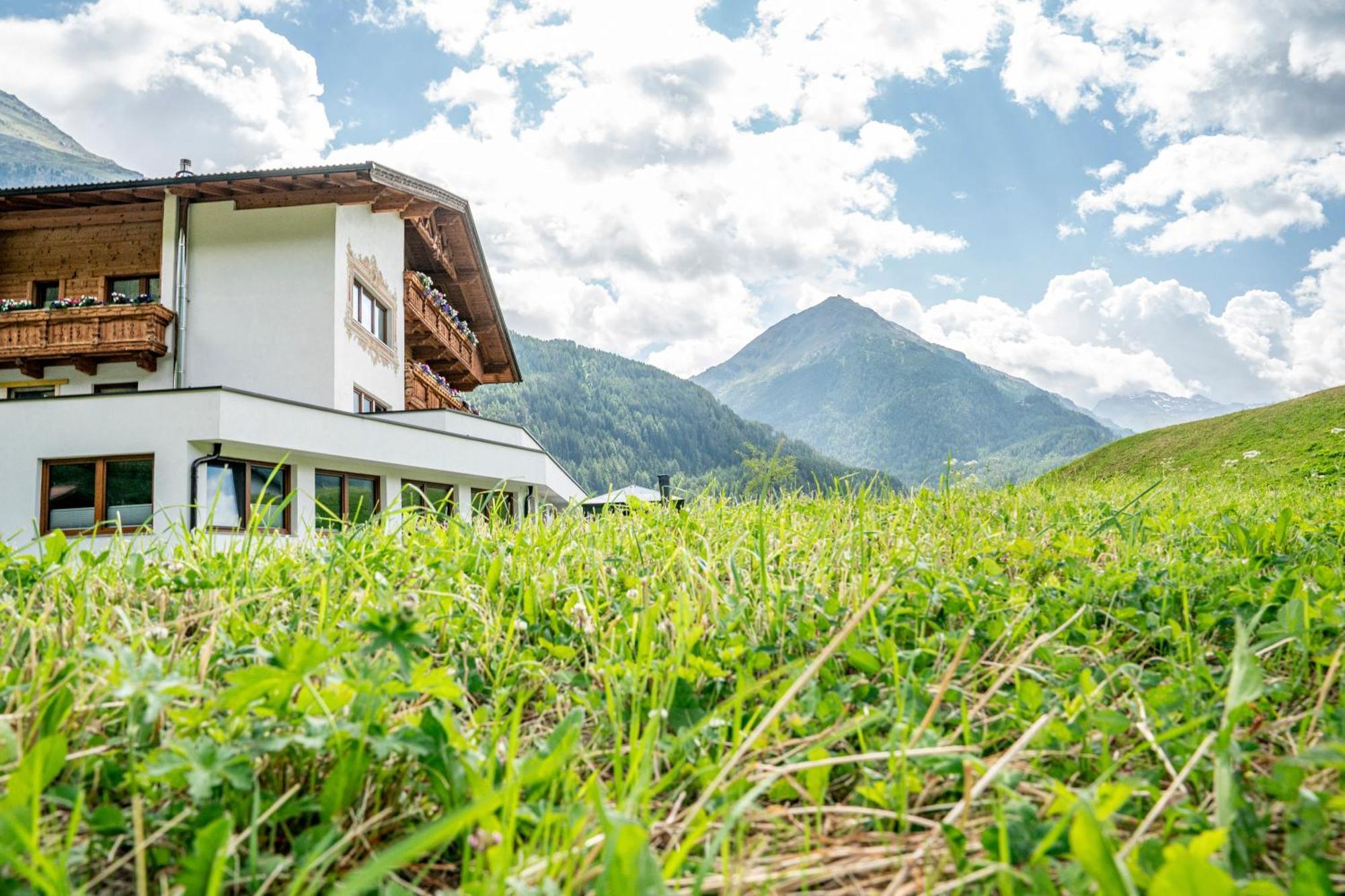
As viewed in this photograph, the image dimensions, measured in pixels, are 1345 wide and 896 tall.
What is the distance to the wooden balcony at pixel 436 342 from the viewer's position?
27516mm

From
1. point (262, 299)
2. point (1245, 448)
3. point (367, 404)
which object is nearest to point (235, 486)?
point (262, 299)

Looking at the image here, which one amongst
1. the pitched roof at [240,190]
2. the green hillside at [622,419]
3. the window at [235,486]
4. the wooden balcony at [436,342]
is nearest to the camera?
the window at [235,486]

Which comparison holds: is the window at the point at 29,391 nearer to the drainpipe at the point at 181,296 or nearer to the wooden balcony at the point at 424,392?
the drainpipe at the point at 181,296

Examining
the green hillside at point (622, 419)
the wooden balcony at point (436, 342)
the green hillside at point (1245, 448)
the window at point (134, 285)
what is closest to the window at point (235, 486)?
the window at point (134, 285)

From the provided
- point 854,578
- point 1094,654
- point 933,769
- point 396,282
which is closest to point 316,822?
point 933,769

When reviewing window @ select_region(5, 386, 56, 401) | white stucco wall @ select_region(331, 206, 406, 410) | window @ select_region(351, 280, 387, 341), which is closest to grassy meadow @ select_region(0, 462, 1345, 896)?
white stucco wall @ select_region(331, 206, 406, 410)

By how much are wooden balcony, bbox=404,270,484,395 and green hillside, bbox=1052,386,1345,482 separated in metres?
19.1

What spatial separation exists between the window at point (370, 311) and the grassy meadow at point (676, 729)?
22114 mm

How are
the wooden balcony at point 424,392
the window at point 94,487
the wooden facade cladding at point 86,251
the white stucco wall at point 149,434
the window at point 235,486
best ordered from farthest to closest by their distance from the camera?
1. the wooden balcony at point 424,392
2. the wooden facade cladding at point 86,251
3. the window at point 235,486
4. the window at point 94,487
5. the white stucco wall at point 149,434

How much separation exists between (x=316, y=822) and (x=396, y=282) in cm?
2646

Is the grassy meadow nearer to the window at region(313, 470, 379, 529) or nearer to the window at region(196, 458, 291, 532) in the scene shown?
the window at region(196, 458, 291, 532)

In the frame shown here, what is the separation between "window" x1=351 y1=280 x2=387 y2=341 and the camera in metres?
23.6

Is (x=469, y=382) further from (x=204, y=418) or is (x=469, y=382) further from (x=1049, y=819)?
(x=1049, y=819)

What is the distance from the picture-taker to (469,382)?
36781 mm
